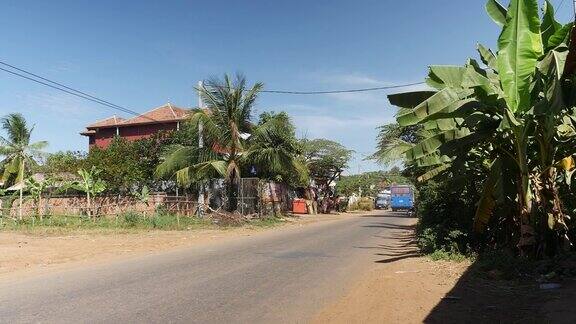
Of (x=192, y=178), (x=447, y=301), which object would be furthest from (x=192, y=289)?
(x=192, y=178)

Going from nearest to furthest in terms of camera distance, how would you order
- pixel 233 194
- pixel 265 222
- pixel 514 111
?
pixel 514 111 → pixel 265 222 → pixel 233 194

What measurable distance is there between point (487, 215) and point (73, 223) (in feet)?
63.9

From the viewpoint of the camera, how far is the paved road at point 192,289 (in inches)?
259

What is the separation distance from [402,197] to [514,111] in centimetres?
4323

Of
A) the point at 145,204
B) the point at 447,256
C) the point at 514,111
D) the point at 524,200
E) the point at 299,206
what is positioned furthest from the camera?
the point at 299,206

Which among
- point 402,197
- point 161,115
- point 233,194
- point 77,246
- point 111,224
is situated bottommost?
point 77,246

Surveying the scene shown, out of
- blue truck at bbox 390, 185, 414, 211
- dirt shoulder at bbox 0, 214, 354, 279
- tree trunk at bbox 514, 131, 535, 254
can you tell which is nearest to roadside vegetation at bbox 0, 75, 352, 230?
dirt shoulder at bbox 0, 214, 354, 279

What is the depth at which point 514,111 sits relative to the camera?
343 inches

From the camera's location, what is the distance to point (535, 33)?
328 inches

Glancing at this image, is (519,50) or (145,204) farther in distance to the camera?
(145,204)

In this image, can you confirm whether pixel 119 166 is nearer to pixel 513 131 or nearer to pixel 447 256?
pixel 447 256

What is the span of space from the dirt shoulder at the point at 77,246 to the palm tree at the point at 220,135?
5.70 meters

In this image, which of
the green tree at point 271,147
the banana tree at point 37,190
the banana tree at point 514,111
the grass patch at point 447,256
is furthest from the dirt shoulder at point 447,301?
the banana tree at point 37,190

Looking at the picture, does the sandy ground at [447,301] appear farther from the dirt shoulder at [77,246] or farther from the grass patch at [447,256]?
the dirt shoulder at [77,246]
